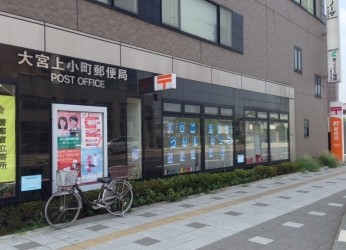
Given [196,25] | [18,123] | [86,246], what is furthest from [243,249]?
[196,25]

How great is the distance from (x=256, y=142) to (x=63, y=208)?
1078cm

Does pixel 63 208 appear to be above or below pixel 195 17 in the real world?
below

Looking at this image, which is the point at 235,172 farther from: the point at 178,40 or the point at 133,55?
the point at 133,55

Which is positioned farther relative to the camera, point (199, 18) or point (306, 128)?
point (306, 128)

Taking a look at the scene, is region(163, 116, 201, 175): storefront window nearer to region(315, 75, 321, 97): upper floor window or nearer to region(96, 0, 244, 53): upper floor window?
region(96, 0, 244, 53): upper floor window

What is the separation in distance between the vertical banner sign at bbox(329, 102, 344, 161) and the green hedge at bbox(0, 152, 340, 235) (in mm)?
6118

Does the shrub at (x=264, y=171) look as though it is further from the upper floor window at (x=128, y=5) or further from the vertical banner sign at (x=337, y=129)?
the vertical banner sign at (x=337, y=129)

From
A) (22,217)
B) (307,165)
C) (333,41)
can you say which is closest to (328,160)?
(307,165)

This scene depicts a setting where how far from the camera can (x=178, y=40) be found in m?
12.2

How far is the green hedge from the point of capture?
284 inches

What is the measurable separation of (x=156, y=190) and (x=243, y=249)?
13.8 ft

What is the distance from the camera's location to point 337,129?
24.3 meters

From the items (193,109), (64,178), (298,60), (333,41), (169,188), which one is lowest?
(169,188)

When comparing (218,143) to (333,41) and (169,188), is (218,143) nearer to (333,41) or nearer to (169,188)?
(169,188)
